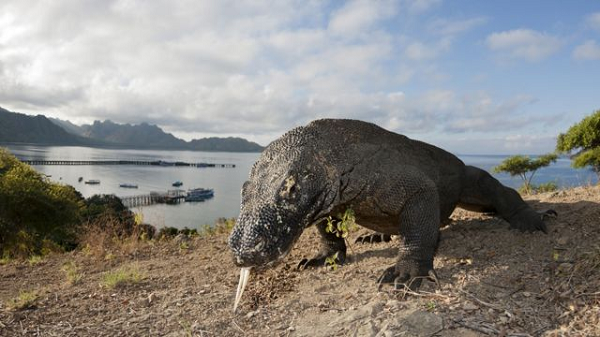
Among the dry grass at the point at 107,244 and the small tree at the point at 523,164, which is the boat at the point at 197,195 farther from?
the dry grass at the point at 107,244

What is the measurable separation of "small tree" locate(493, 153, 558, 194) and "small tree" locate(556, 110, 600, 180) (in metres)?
4.94

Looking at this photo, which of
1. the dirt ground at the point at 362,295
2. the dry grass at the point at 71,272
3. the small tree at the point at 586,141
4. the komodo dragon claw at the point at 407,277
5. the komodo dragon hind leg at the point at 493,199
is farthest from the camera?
the small tree at the point at 586,141

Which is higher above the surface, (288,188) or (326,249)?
(288,188)

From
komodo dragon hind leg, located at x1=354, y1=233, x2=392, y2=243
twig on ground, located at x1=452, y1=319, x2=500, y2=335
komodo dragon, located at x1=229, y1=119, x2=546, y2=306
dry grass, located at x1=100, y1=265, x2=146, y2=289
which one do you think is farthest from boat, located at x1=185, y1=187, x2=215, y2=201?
twig on ground, located at x1=452, y1=319, x2=500, y2=335

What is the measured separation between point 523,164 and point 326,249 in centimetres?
3041

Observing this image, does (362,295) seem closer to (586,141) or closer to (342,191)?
(342,191)

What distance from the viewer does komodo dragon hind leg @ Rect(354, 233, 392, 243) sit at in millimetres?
7539

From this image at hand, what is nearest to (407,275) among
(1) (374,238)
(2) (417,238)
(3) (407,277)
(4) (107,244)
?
(3) (407,277)

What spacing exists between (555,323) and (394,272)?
1.69 metres

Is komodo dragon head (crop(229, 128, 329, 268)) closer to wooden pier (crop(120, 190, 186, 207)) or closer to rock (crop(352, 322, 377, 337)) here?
rock (crop(352, 322, 377, 337))

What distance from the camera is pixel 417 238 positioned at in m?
5.15

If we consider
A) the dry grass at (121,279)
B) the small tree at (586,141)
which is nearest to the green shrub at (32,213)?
the dry grass at (121,279)

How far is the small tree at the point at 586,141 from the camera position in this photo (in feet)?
80.4

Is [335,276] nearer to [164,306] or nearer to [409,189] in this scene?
[409,189]
